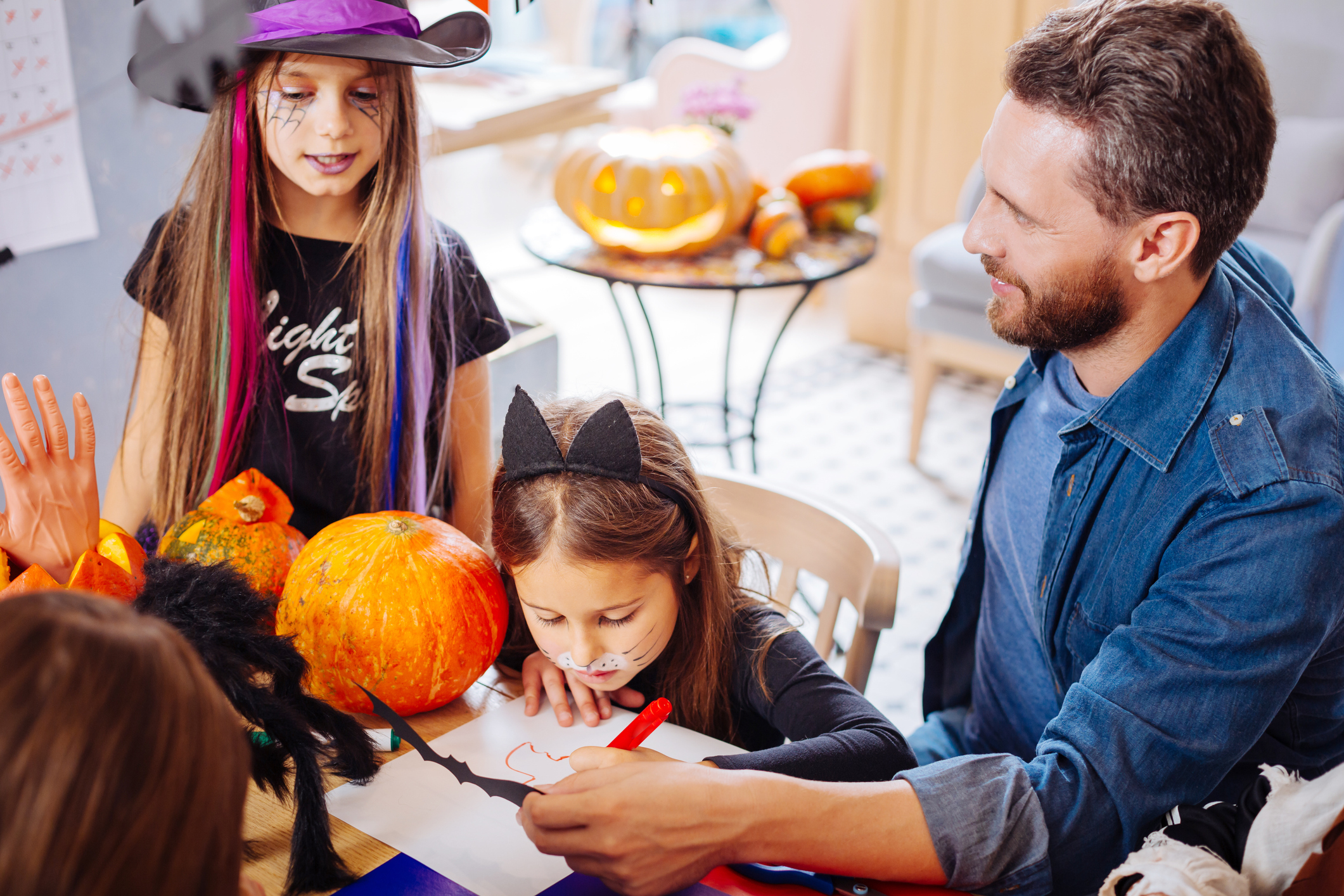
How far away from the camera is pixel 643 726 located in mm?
941

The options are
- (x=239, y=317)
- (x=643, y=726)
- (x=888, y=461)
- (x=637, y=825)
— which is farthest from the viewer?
(x=888, y=461)

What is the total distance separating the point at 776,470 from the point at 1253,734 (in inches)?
95.3

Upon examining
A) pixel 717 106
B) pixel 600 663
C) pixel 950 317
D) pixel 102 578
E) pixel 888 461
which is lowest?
pixel 888 461

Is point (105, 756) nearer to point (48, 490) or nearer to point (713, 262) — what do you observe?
point (48, 490)

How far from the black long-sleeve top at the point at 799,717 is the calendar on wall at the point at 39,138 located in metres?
1.37

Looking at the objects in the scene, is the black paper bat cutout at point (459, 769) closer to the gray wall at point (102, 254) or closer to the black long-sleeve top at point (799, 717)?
the black long-sleeve top at point (799, 717)

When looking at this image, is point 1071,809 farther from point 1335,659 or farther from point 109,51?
point 109,51

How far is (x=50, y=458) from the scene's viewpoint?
3.42 ft

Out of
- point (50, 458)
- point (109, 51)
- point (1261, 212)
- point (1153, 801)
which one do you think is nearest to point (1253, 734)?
point (1153, 801)

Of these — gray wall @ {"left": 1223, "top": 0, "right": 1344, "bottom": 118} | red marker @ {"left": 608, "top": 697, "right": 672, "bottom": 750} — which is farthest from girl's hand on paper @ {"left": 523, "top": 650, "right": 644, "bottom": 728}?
gray wall @ {"left": 1223, "top": 0, "right": 1344, "bottom": 118}

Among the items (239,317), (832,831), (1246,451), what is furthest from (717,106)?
(832,831)

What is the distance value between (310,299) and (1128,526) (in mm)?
1030

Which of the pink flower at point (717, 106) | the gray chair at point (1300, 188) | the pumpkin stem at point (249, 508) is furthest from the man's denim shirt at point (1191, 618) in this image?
the gray chair at point (1300, 188)

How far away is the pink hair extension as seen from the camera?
1.22 m
